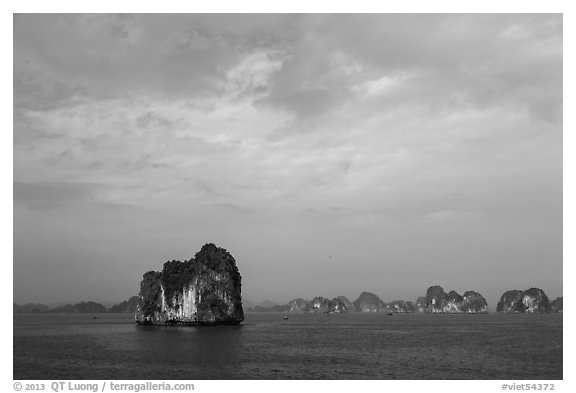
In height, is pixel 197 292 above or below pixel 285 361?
above

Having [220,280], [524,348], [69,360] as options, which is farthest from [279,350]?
[220,280]

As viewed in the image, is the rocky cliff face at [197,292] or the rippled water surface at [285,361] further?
the rocky cliff face at [197,292]

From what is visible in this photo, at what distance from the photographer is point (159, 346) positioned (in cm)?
8438

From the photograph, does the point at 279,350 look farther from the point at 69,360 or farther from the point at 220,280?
the point at 220,280

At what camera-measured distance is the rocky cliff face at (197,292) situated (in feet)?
474

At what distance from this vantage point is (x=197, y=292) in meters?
144

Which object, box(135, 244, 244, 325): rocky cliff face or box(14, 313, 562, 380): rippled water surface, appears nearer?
box(14, 313, 562, 380): rippled water surface

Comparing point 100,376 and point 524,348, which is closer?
point 100,376

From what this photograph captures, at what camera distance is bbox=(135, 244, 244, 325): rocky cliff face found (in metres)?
144

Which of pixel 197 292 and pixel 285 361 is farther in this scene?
pixel 197 292
